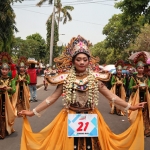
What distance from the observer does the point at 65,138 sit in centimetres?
381

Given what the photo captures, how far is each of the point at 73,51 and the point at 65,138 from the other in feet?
3.96

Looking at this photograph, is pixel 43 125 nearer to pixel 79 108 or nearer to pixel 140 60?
pixel 140 60

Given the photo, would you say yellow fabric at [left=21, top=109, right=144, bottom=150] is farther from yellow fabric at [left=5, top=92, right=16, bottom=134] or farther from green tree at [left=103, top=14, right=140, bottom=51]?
green tree at [left=103, top=14, right=140, bottom=51]

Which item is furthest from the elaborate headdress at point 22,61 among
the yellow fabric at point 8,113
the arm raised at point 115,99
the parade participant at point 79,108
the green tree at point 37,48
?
the green tree at point 37,48

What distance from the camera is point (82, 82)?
388cm

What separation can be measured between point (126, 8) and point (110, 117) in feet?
19.2

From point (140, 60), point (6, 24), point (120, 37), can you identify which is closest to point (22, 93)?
point (140, 60)

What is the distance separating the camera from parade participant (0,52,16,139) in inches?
260

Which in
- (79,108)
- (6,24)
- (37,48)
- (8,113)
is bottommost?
(8,113)

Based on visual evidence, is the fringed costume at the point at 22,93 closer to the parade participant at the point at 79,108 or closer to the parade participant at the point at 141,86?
the parade participant at the point at 141,86

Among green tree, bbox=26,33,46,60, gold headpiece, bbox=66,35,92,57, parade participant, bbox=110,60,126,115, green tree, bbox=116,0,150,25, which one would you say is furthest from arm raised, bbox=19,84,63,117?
green tree, bbox=26,33,46,60

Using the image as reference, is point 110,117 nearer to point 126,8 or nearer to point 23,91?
point 23,91

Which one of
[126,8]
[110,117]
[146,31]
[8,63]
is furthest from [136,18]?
[146,31]

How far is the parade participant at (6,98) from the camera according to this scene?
6.60 meters
